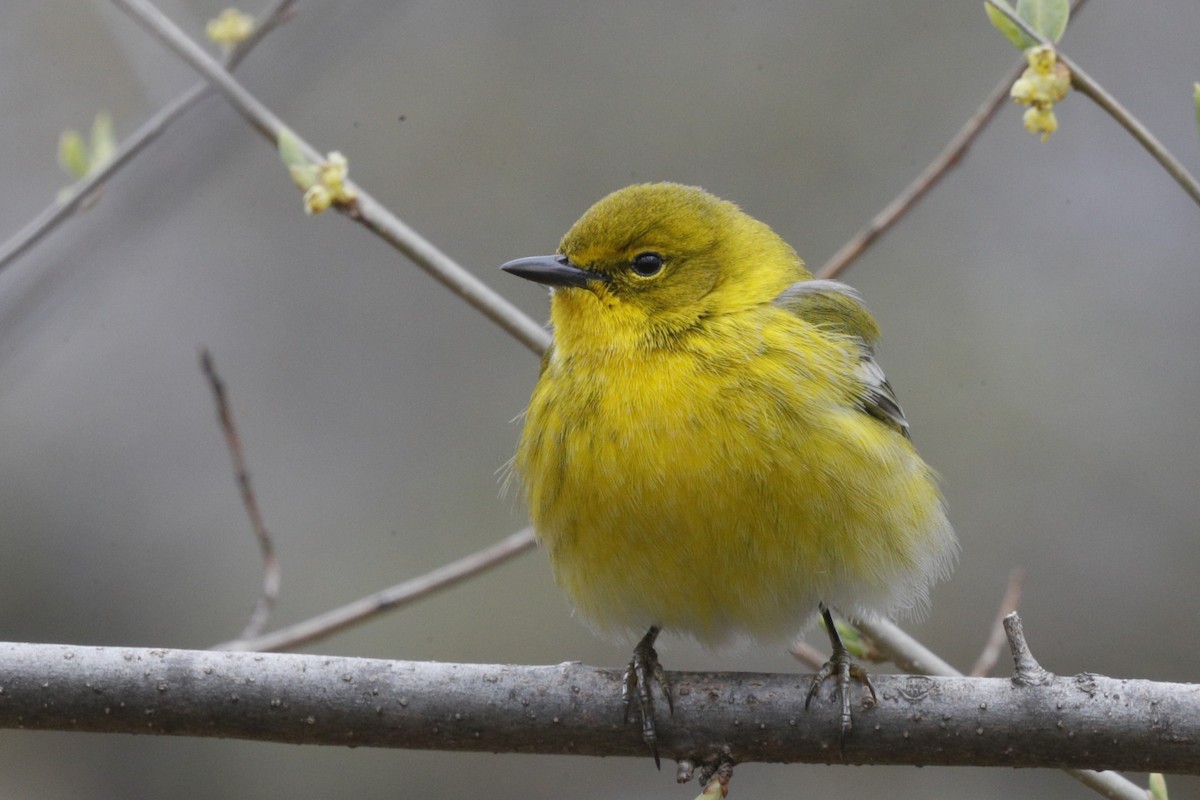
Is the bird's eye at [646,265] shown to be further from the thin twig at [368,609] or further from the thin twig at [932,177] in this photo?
the thin twig at [368,609]

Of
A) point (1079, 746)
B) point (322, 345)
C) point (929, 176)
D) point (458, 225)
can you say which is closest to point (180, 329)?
point (322, 345)

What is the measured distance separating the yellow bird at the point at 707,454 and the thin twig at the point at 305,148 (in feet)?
0.92

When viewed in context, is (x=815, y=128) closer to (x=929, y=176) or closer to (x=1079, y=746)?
(x=929, y=176)

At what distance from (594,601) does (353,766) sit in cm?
408

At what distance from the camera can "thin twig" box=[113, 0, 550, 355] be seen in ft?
13.1

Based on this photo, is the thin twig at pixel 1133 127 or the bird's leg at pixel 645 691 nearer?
the thin twig at pixel 1133 127

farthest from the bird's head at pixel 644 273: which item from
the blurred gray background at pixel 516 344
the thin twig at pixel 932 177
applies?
the blurred gray background at pixel 516 344

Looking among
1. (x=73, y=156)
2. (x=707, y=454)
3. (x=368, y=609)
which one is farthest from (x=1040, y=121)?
(x=73, y=156)

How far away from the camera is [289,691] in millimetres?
3342

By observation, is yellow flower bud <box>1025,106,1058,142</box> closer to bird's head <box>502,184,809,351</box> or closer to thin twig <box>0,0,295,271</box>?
bird's head <box>502,184,809,351</box>

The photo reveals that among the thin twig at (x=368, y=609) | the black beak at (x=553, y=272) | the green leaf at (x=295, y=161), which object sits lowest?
the thin twig at (x=368, y=609)

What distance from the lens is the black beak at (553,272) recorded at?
14.7 feet

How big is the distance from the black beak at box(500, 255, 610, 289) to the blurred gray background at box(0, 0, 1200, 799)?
347 cm

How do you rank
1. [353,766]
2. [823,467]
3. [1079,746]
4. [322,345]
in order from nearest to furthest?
1. [1079,746]
2. [823,467]
3. [353,766]
4. [322,345]
